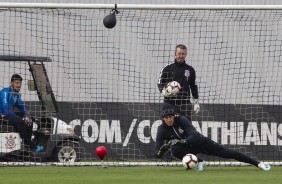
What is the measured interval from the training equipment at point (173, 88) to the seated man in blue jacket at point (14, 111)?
2.69m

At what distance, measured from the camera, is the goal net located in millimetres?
18516

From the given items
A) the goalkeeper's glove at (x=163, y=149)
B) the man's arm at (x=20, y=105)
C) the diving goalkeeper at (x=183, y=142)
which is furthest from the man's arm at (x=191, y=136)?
the man's arm at (x=20, y=105)

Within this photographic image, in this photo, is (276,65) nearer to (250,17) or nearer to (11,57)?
(250,17)

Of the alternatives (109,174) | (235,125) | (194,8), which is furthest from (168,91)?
(235,125)

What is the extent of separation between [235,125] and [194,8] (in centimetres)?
412

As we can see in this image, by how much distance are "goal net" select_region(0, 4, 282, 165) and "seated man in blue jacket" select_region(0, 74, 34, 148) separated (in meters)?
Result: 0.18

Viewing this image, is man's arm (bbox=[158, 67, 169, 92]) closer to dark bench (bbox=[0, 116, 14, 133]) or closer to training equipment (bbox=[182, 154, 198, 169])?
training equipment (bbox=[182, 154, 198, 169])

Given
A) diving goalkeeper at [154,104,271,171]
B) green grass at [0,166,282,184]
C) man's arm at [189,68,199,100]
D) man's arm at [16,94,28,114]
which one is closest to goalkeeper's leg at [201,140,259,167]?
diving goalkeeper at [154,104,271,171]

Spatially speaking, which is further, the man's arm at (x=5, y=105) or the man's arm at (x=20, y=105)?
the man's arm at (x=20, y=105)

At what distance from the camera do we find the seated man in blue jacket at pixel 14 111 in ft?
58.5

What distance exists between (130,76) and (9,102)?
9.24 ft

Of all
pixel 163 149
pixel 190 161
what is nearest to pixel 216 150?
pixel 190 161

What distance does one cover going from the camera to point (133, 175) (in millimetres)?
14641

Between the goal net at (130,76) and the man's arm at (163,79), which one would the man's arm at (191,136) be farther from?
the goal net at (130,76)
